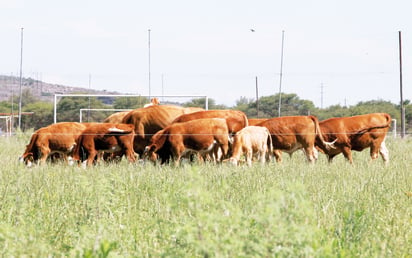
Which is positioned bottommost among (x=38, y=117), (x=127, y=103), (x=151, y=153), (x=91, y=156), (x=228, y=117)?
(x=91, y=156)

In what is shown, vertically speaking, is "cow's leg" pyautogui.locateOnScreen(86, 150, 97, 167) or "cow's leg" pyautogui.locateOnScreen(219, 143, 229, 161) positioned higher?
"cow's leg" pyautogui.locateOnScreen(219, 143, 229, 161)

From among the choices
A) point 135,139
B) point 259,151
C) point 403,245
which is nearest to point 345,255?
point 403,245

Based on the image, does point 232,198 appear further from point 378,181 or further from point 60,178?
point 60,178

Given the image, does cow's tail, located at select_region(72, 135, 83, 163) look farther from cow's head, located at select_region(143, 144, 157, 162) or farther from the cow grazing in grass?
the cow grazing in grass

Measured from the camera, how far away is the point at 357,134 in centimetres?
1442

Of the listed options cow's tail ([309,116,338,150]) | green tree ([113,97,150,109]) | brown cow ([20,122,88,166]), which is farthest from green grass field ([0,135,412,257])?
green tree ([113,97,150,109])

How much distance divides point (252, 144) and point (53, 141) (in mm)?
4342

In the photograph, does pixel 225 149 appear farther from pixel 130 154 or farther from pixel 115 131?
pixel 115 131

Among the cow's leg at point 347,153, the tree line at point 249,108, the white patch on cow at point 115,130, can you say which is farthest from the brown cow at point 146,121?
the tree line at point 249,108

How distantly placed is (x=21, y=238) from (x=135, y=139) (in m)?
11.0

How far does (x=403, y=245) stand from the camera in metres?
4.66

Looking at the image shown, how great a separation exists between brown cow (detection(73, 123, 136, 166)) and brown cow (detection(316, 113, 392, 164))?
420 cm

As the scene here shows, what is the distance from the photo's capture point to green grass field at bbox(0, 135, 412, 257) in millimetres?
3205

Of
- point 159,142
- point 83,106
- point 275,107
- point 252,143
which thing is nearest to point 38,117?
point 83,106
